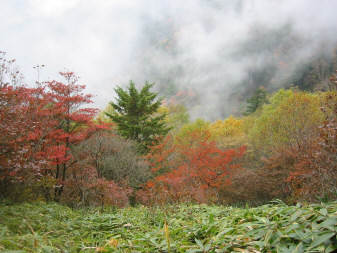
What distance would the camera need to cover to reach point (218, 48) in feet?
228

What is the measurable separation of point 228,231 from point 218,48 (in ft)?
240

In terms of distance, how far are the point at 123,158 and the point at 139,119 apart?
219 inches

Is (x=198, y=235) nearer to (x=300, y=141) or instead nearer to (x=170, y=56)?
(x=300, y=141)

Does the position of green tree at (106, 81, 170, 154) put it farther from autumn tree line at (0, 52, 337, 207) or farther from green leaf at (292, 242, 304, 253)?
green leaf at (292, 242, 304, 253)

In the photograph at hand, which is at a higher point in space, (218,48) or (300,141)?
(218,48)

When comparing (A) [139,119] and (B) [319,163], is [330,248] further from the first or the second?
(A) [139,119]

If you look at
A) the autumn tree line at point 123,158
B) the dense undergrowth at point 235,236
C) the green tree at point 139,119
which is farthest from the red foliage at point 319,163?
the green tree at point 139,119

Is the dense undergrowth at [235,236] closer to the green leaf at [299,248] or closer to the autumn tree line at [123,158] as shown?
the green leaf at [299,248]

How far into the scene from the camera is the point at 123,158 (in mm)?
9734

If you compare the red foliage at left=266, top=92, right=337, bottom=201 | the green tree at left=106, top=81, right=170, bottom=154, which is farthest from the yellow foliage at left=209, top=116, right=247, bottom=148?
the red foliage at left=266, top=92, right=337, bottom=201

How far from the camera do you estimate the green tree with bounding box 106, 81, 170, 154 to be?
1440 cm

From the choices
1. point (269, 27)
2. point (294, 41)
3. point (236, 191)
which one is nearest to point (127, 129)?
point (236, 191)

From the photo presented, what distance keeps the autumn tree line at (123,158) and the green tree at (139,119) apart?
2.9 inches

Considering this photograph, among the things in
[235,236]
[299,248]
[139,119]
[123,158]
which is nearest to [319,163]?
[235,236]
